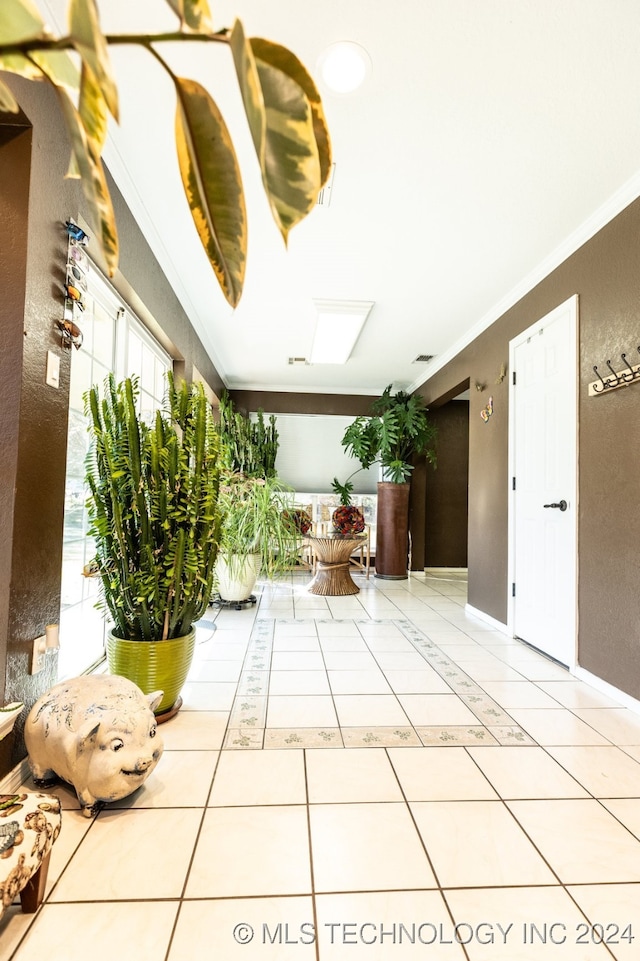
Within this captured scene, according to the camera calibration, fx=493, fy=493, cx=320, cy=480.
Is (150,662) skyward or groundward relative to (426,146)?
groundward

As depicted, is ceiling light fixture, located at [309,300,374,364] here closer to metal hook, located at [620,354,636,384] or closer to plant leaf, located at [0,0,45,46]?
metal hook, located at [620,354,636,384]

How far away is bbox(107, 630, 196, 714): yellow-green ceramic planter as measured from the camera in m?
2.06

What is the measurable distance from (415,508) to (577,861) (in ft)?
17.1

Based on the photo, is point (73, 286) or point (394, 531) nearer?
point (73, 286)

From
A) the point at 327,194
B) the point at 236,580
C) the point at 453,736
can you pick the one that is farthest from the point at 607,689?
the point at 327,194

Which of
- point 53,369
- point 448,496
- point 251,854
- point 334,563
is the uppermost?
point 53,369

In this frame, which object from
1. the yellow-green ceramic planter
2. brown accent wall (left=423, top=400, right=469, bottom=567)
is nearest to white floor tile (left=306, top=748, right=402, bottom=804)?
the yellow-green ceramic planter

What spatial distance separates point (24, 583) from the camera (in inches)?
65.3

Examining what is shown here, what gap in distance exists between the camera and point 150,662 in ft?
6.79

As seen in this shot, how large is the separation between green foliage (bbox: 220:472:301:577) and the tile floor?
108 cm

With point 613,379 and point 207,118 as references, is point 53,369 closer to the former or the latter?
point 207,118

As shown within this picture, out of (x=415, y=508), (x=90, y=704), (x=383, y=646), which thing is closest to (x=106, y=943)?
(x=90, y=704)

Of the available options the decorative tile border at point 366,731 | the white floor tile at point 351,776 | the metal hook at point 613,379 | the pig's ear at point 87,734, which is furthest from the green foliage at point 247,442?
the pig's ear at point 87,734

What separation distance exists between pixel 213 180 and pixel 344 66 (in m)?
1.90
